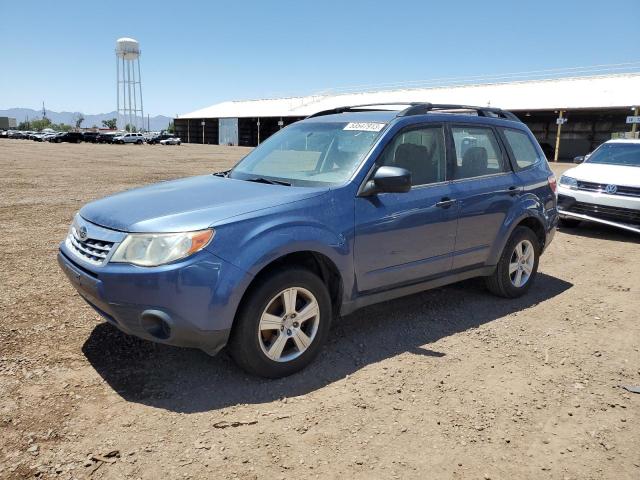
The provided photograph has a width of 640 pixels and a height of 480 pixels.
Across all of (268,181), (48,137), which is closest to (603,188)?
(268,181)

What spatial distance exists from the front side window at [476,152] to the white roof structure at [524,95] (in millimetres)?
24464

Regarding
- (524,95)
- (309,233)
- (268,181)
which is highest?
(524,95)

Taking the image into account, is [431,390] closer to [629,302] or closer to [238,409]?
[238,409]

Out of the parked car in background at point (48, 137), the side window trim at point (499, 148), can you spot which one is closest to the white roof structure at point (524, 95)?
the parked car in background at point (48, 137)

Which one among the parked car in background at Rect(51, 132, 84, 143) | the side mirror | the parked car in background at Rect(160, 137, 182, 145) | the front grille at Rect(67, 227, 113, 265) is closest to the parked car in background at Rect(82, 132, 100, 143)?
the parked car in background at Rect(51, 132, 84, 143)

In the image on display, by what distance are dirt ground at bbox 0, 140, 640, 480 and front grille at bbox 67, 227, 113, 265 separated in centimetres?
82

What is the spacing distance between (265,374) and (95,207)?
5.64 feet

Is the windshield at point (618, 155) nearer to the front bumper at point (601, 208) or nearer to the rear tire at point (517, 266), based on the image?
the front bumper at point (601, 208)

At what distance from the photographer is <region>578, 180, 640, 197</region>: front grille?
847 centimetres

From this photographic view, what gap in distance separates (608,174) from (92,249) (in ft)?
28.4

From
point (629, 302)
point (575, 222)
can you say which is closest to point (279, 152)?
point (629, 302)

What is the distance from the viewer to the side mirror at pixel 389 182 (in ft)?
12.5

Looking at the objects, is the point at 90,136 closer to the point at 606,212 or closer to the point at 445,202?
the point at 606,212

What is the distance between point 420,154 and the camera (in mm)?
4473
